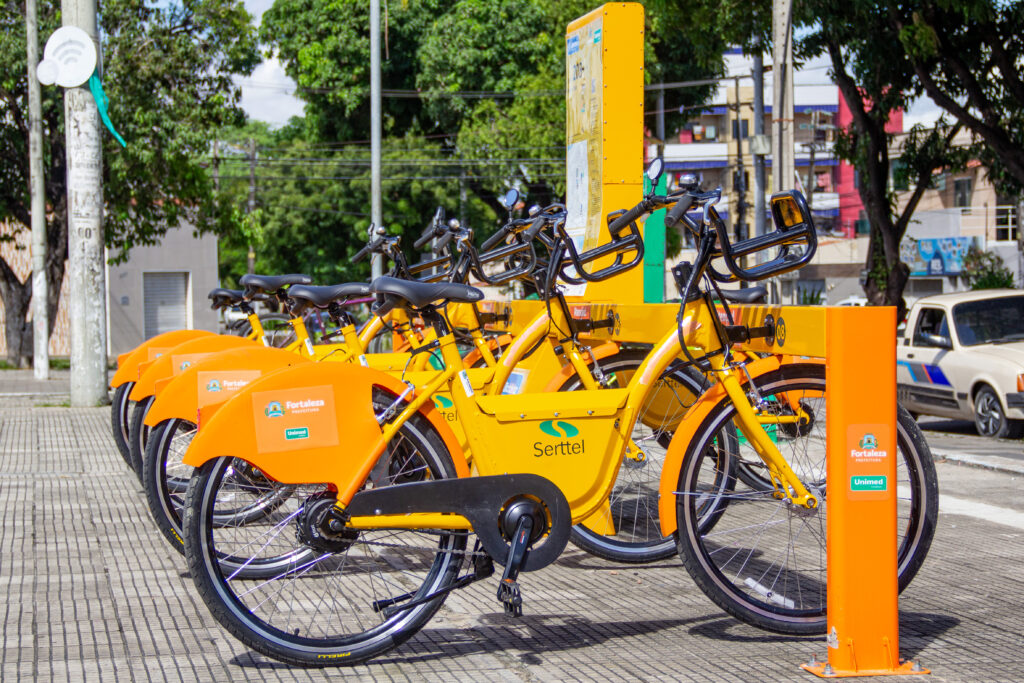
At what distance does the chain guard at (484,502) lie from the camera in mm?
3895

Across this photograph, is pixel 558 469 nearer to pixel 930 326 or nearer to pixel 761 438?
pixel 761 438

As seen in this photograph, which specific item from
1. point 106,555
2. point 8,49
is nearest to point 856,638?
point 106,555

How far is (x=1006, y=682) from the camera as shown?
3791 mm

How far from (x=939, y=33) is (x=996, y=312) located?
4127 mm

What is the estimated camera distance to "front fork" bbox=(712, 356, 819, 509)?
4129mm

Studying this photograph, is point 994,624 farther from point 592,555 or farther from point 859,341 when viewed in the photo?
point 592,555

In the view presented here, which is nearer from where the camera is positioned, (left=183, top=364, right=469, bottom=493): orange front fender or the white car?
(left=183, top=364, right=469, bottom=493): orange front fender

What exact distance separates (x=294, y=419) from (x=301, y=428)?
0.04 m

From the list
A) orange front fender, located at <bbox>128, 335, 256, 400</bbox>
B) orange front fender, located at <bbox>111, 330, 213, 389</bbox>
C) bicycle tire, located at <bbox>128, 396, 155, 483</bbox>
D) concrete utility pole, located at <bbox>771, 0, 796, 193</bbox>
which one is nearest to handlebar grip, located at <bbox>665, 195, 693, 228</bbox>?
orange front fender, located at <bbox>128, 335, 256, 400</bbox>

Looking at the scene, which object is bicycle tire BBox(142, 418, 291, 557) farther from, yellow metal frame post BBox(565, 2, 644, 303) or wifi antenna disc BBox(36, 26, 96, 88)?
wifi antenna disc BBox(36, 26, 96, 88)

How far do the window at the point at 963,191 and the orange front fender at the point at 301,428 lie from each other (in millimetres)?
44514

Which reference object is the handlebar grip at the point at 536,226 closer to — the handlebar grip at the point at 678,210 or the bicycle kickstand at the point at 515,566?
the handlebar grip at the point at 678,210

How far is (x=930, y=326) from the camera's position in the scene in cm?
1303

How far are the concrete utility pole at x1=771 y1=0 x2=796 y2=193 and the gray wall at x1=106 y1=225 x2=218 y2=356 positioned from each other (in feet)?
78.2
